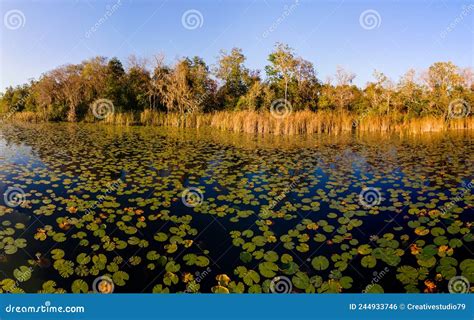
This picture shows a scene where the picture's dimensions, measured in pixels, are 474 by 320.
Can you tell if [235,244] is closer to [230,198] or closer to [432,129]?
[230,198]

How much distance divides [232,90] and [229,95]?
952 millimetres

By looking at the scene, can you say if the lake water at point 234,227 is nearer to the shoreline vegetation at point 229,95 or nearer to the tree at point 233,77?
the shoreline vegetation at point 229,95

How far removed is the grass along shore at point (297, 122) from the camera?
16828 mm

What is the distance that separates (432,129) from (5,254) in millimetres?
22002

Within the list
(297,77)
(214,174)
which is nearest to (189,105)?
(297,77)

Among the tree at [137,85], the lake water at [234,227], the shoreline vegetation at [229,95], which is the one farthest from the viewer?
the tree at [137,85]

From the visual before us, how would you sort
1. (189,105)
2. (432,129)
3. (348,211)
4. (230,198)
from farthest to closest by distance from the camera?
(189,105) < (432,129) < (230,198) < (348,211)

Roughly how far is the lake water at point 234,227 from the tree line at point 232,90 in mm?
16718

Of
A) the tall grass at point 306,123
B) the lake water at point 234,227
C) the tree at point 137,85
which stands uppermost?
the tree at point 137,85

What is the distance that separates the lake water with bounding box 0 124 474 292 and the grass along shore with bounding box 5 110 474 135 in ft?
29.8

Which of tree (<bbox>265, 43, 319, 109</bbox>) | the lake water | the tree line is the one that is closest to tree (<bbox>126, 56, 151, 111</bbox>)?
the tree line

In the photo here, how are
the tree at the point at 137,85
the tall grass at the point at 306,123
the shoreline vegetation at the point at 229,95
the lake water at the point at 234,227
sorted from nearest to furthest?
the lake water at the point at 234,227
the tall grass at the point at 306,123
the shoreline vegetation at the point at 229,95
the tree at the point at 137,85

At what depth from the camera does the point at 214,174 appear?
7.03 meters

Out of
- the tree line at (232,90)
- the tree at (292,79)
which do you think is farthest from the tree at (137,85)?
the tree at (292,79)
